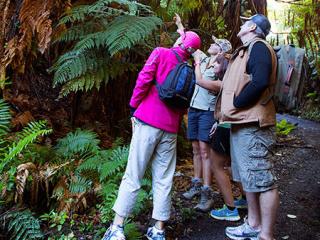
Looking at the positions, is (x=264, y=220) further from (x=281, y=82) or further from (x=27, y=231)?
(x=27, y=231)

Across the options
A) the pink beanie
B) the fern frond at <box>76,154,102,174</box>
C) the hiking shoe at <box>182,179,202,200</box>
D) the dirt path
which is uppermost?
the pink beanie

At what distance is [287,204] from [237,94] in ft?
6.62

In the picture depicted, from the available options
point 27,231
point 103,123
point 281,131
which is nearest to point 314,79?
point 281,131

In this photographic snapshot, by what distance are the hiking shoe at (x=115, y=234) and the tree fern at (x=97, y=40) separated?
5.56ft

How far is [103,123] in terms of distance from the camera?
5.40 meters

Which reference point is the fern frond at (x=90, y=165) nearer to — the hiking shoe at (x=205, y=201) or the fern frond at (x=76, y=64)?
the fern frond at (x=76, y=64)

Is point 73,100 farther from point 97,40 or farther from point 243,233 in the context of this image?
point 243,233

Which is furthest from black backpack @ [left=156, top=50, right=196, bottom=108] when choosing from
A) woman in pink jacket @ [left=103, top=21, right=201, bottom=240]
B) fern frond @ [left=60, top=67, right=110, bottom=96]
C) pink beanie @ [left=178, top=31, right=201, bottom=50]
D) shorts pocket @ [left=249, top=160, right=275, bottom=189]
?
fern frond @ [left=60, top=67, right=110, bottom=96]

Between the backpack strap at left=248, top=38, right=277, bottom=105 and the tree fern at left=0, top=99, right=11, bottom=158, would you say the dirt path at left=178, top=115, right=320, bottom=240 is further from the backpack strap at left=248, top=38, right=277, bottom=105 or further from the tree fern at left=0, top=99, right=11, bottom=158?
the tree fern at left=0, top=99, right=11, bottom=158

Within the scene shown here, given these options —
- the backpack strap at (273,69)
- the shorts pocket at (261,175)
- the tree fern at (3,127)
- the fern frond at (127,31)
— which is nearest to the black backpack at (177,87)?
the backpack strap at (273,69)

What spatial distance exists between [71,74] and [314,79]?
10.0 meters

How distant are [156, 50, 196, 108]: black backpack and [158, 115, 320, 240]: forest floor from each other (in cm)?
122

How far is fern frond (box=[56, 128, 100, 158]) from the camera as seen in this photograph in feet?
13.6

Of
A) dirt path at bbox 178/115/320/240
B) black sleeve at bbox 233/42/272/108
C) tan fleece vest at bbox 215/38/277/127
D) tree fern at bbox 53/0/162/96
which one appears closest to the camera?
black sleeve at bbox 233/42/272/108
